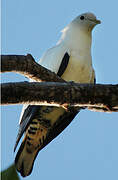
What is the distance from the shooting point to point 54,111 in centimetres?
542

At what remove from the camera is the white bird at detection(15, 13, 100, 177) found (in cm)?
501

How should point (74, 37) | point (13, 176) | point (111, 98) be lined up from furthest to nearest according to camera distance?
point (74, 37) → point (111, 98) → point (13, 176)

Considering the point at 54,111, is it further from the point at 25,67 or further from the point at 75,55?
the point at 25,67

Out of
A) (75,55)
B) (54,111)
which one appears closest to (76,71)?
(75,55)

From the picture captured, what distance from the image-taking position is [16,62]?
283 centimetres

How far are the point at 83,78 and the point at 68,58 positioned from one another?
391mm

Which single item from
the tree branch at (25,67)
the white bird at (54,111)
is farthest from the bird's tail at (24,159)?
the tree branch at (25,67)

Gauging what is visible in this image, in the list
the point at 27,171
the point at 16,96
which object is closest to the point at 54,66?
the point at 27,171

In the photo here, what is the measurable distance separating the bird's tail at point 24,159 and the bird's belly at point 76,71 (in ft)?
3.95

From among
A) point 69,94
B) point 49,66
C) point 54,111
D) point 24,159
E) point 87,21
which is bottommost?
point 24,159

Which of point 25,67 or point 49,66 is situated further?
point 49,66

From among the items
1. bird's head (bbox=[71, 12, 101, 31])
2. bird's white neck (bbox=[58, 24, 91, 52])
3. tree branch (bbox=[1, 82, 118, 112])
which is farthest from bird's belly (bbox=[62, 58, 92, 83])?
tree branch (bbox=[1, 82, 118, 112])

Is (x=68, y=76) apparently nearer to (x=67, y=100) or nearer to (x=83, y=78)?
(x=83, y=78)

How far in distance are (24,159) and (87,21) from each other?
277cm
